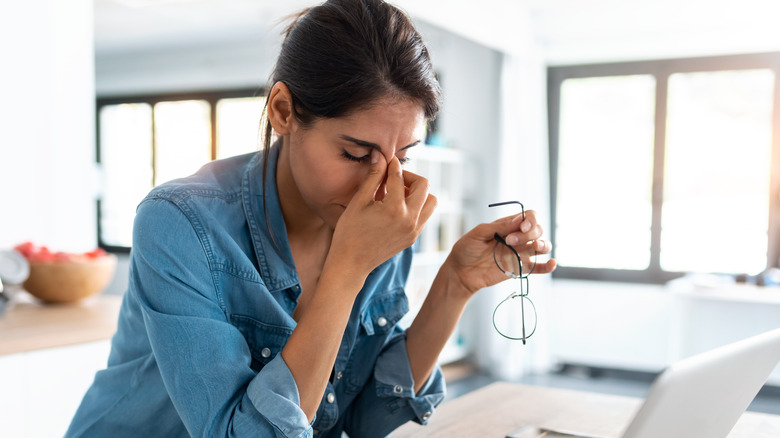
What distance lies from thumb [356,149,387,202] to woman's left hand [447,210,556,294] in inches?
8.3

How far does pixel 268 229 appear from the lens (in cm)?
101

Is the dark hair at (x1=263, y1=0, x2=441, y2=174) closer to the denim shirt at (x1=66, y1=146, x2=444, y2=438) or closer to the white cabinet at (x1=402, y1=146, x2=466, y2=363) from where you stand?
the denim shirt at (x1=66, y1=146, x2=444, y2=438)

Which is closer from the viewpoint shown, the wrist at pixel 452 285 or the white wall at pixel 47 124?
the wrist at pixel 452 285

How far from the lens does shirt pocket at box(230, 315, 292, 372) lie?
0.97m

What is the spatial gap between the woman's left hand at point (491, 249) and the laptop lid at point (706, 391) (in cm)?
30

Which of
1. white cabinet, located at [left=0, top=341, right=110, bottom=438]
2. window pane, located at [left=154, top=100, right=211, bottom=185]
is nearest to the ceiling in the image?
window pane, located at [left=154, top=100, right=211, bottom=185]

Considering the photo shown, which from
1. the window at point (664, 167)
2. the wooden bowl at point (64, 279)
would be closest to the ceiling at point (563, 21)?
the window at point (664, 167)

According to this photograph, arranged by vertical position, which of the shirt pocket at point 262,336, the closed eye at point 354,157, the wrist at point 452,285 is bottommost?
the shirt pocket at point 262,336

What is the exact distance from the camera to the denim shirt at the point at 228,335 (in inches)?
32.3

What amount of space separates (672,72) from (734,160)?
73 cm

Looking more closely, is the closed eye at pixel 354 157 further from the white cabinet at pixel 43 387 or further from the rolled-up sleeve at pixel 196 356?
the white cabinet at pixel 43 387

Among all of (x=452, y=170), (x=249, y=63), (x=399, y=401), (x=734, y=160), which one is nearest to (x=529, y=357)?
(x=452, y=170)

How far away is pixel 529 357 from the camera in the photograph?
4.99 m

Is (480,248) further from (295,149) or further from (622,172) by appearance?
(622,172)
